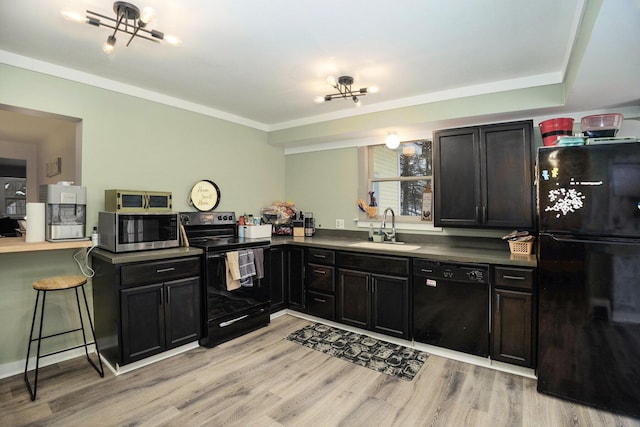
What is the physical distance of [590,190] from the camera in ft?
6.72

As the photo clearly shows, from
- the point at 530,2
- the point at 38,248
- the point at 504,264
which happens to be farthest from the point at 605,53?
the point at 38,248

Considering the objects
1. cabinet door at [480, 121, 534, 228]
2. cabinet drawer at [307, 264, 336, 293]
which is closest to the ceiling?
cabinet door at [480, 121, 534, 228]

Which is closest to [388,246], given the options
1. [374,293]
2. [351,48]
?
[374,293]

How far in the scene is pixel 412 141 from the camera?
3.67m

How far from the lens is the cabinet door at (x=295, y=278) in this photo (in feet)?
12.0

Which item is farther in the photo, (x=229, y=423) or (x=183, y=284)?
(x=183, y=284)

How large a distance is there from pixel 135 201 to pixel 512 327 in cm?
325

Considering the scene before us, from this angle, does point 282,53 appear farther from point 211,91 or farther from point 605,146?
point 605,146

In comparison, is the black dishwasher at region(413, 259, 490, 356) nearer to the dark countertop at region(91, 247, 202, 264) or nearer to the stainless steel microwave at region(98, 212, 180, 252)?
the dark countertop at region(91, 247, 202, 264)

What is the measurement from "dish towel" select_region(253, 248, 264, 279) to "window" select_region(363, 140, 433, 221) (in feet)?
4.84

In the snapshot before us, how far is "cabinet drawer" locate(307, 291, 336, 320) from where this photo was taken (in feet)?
11.2

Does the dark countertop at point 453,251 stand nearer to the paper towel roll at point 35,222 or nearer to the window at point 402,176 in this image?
the window at point 402,176

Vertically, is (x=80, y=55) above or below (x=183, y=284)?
above

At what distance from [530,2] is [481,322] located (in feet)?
7.20
